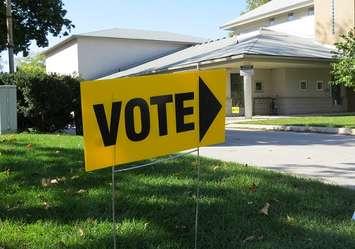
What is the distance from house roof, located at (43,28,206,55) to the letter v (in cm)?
4246

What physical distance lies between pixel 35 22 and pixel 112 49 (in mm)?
21365

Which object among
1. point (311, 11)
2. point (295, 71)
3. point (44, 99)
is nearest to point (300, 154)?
point (44, 99)

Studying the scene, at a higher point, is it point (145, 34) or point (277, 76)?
point (145, 34)

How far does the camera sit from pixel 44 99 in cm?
1483

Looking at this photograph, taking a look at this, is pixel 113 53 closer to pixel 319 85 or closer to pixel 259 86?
pixel 259 86

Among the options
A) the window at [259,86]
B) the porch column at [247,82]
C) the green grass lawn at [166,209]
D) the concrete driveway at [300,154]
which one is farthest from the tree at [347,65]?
the green grass lawn at [166,209]

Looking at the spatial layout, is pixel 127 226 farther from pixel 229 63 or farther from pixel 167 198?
pixel 229 63

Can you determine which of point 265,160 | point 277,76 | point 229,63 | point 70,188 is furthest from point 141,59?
point 70,188

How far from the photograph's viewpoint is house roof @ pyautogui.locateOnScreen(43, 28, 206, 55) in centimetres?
4687

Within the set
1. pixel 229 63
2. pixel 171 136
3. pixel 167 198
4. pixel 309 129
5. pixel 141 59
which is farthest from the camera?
pixel 141 59

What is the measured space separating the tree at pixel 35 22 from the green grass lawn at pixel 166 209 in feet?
60.8

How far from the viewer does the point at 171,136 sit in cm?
429

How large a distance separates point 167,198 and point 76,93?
1022cm

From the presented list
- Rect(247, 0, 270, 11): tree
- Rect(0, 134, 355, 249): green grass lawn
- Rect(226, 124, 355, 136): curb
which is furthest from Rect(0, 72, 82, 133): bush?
Rect(247, 0, 270, 11): tree
